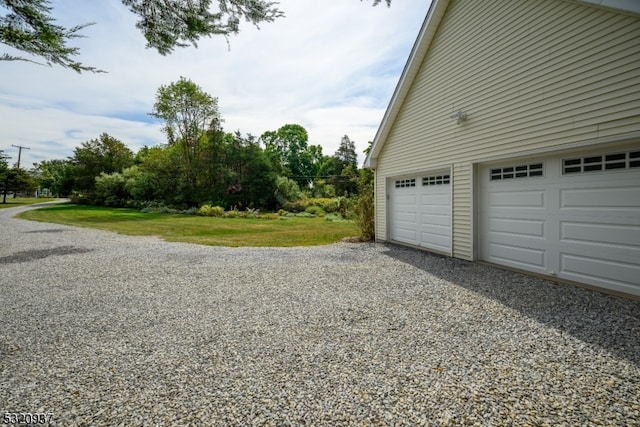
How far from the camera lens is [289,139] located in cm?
5200

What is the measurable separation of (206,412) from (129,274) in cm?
488

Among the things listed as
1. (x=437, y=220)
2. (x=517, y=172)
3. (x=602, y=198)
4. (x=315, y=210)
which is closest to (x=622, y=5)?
(x=602, y=198)

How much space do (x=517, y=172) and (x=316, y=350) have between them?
5325 millimetres

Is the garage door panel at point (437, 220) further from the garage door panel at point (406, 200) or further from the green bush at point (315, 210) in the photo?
the green bush at point (315, 210)

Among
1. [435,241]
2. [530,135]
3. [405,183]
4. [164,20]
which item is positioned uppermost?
[164,20]

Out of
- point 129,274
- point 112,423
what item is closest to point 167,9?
point 112,423

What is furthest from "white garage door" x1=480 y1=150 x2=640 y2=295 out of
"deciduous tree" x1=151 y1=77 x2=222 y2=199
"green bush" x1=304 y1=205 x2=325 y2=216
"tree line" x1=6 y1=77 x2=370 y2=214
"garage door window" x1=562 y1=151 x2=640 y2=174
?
"deciduous tree" x1=151 y1=77 x2=222 y2=199

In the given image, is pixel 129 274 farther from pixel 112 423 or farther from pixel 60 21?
pixel 112 423

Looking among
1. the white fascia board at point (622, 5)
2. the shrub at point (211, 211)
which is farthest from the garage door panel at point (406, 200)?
the shrub at point (211, 211)

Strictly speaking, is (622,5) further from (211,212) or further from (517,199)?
(211,212)

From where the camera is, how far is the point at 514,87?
576 cm

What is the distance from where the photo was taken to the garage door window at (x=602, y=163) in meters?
4.29

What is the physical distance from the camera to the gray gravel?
207cm

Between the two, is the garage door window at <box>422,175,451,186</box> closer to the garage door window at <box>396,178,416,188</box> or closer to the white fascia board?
the garage door window at <box>396,178,416,188</box>
